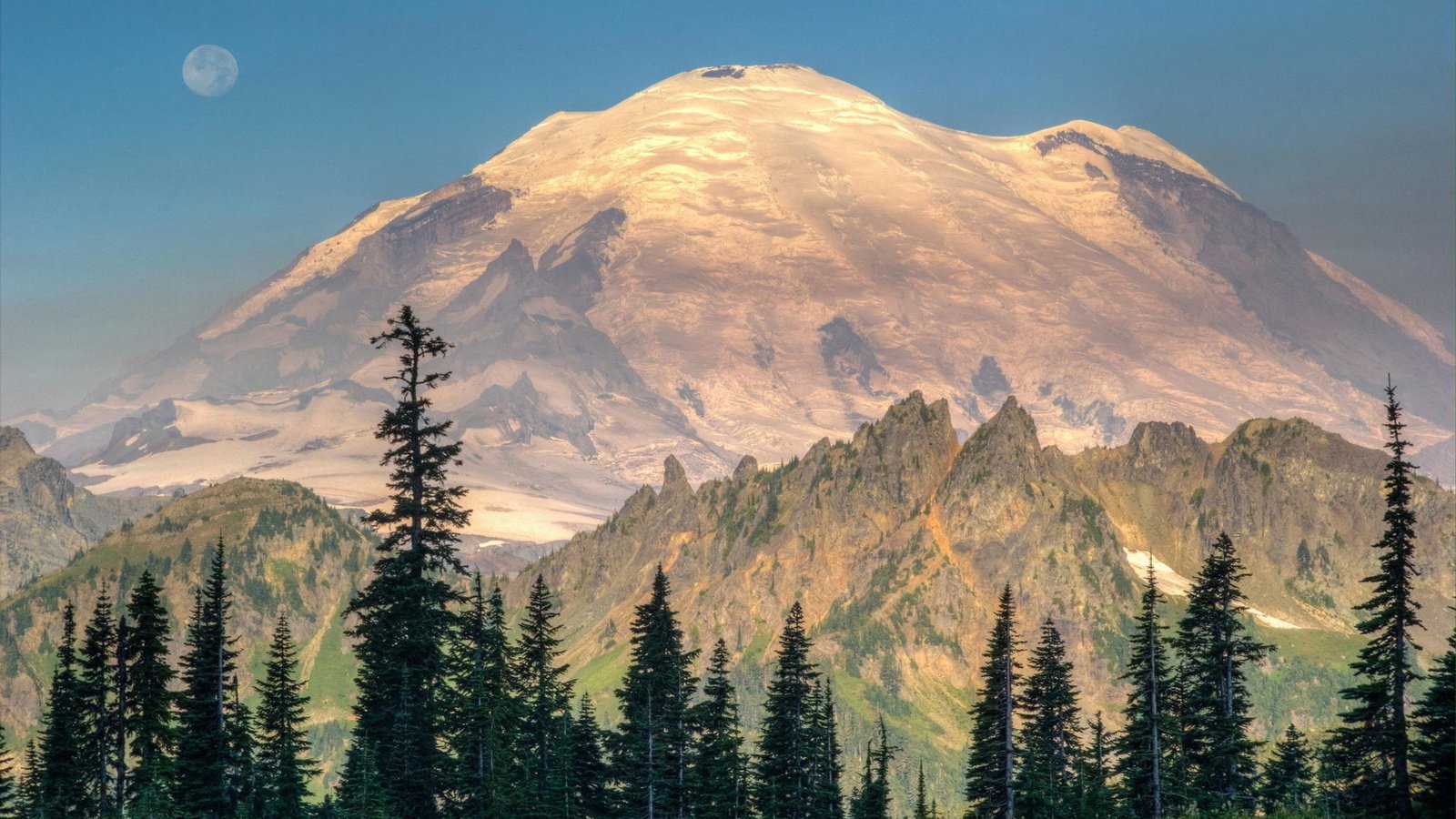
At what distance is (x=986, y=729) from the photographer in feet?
325

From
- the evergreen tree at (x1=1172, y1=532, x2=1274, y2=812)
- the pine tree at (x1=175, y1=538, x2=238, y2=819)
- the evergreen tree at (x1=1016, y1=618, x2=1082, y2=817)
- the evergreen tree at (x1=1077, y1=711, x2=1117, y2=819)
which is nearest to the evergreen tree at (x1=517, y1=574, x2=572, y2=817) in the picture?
the pine tree at (x1=175, y1=538, x2=238, y2=819)

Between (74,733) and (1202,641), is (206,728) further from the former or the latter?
(1202,641)

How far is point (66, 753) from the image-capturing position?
303ft

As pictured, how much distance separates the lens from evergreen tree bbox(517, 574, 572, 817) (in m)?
99.1

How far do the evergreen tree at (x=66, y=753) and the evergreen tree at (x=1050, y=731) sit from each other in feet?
164

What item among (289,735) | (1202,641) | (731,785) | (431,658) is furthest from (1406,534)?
(289,735)

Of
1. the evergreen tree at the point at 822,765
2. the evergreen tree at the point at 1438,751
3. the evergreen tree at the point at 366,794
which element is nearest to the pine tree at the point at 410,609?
the evergreen tree at the point at 366,794

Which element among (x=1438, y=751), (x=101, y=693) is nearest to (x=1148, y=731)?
(x=1438, y=751)

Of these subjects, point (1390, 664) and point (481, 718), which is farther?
point (481, 718)

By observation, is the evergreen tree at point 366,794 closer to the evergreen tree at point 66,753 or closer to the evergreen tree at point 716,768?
the evergreen tree at point 66,753

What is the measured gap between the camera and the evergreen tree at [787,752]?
102562mm

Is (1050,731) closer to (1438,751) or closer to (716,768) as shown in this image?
(716,768)

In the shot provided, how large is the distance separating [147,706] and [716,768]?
102ft

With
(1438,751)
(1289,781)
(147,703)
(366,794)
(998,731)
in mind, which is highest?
(998,731)
